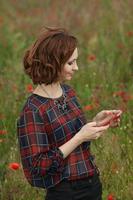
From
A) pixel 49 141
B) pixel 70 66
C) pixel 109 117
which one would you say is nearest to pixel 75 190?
pixel 49 141

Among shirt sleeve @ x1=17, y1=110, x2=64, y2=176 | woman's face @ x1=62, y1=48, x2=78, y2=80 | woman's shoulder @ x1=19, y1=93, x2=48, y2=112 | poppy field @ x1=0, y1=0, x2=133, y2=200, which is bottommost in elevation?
poppy field @ x1=0, y1=0, x2=133, y2=200

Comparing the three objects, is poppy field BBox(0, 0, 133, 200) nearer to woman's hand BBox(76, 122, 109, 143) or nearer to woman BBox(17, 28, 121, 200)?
woman BBox(17, 28, 121, 200)

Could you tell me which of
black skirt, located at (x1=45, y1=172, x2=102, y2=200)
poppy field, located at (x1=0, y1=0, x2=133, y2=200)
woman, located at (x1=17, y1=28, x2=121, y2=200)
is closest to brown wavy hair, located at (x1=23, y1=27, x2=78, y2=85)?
woman, located at (x1=17, y1=28, x2=121, y2=200)

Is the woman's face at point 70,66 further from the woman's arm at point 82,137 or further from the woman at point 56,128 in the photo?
the woman's arm at point 82,137

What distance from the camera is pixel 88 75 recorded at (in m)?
5.31

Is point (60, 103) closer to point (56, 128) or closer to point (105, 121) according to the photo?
point (56, 128)

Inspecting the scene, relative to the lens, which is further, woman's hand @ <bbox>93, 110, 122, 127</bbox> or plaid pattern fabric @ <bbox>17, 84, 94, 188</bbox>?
woman's hand @ <bbox>93, 110, 122, 127</bbox>

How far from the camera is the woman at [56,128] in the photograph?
2.55 meters

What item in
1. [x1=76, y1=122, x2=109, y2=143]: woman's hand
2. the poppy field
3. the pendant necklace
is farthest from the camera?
the poppy field

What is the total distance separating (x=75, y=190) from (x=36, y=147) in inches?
12.4

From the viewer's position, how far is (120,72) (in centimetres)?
553

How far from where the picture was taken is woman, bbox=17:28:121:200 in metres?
2.55

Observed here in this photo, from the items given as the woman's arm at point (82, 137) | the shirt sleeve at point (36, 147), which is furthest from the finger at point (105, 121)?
the shirt sleeve at point (36, 147)

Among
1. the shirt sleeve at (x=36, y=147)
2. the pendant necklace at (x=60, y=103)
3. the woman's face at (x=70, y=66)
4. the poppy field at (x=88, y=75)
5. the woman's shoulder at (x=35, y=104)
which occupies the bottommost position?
the poppy field at (x=88, y=75)
